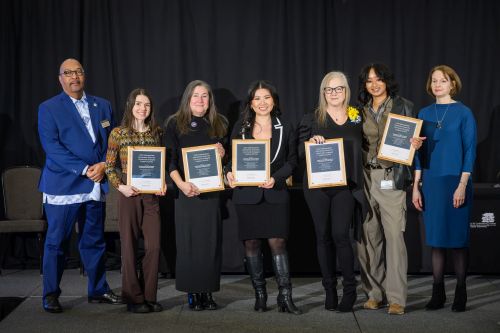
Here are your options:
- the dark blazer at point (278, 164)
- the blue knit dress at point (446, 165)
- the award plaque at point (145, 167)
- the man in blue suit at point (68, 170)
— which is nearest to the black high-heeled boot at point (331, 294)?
the dark blazer at point (278, 164)

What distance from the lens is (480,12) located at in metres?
6.63

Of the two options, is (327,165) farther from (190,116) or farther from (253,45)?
(253,45)

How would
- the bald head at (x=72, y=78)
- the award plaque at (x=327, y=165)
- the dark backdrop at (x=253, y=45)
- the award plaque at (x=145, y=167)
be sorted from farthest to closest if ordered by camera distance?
the dark backdrop at (x=253, y=45) → the bald head at (x=72, y=78) → the award plaque at (x=145, y=167) → the award plaque at (x=327, y=165)

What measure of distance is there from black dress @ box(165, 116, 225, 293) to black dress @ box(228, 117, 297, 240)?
216mm

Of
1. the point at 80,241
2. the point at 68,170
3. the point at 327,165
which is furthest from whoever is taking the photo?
the point at 80,241

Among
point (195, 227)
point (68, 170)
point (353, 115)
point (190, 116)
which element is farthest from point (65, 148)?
point (353, 115)

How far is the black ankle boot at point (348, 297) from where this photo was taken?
15.2ft

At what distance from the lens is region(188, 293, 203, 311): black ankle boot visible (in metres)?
4.83

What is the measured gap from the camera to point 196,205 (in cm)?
468

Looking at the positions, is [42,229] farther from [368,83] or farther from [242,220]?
[368,83]

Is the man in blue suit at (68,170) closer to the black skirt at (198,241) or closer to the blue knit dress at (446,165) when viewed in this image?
the black skirt at (198,241)

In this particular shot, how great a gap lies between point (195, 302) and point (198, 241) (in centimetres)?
46

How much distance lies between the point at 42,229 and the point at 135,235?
1.96m

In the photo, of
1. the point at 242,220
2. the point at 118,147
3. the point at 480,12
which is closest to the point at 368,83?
the point at 242,220
